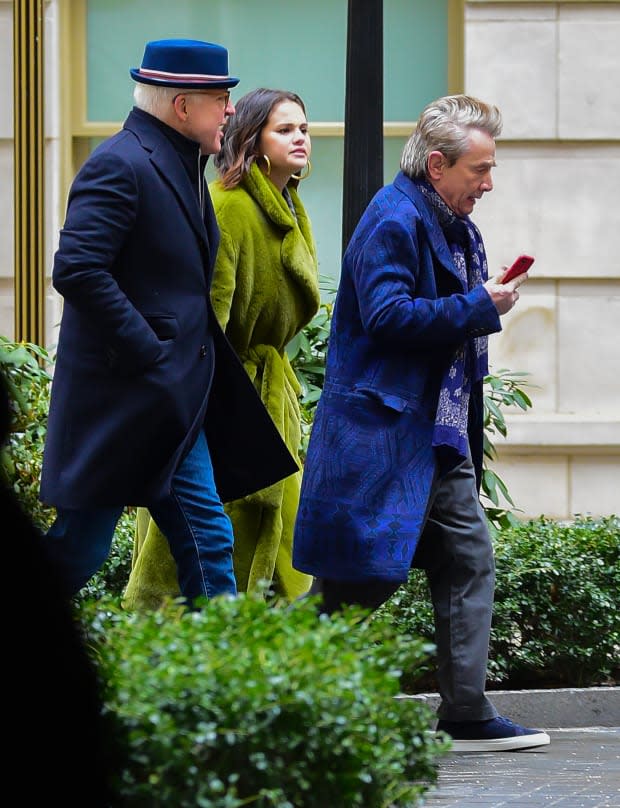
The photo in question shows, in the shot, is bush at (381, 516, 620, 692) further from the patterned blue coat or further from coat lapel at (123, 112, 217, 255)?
coat lapel at (123, 112, 217, 255)

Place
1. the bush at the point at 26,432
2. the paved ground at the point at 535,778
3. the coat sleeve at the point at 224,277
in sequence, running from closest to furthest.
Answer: the paved ground at the point at 535,778, the coat sleeve at the point at 224,277, the bush at the point at 26,432

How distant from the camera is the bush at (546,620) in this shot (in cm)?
677

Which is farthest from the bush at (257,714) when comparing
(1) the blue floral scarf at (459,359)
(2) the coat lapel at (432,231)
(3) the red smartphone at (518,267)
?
(2) the coat lapel at (432,231)

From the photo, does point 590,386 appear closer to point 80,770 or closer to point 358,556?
point 358,556

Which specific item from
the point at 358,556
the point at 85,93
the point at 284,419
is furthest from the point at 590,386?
the point at 358,556

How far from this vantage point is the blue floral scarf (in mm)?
5410

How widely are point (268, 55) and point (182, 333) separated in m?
6.32

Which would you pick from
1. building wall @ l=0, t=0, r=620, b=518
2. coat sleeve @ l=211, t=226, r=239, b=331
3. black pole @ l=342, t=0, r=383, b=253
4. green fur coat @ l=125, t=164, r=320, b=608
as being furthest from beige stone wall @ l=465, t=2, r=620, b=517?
coat sleeve @ l=211, t=226, r=239, b=331

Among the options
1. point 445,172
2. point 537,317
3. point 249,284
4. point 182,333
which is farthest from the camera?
point 537,317

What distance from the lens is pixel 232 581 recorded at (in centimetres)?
536

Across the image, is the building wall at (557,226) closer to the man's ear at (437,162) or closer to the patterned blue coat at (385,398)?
the man's ear at (437,162)

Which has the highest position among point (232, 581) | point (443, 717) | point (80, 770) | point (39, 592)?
point (39, 592)

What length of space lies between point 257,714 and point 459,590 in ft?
9.40

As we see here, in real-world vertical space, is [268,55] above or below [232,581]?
above
